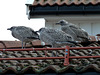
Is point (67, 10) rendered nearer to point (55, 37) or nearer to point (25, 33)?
point (25, 33)

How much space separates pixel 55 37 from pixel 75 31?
6.57ft

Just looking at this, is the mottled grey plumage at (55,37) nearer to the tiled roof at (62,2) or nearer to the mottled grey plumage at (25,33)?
the mottled grey plumage at (25,33)

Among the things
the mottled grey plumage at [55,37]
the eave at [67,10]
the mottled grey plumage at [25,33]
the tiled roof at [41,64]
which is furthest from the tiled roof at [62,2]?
the mottled grey plumage at [55,37]

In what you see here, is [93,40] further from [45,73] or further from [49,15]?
[45,73]

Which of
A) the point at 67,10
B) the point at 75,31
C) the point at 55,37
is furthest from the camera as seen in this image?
the point at 67,10

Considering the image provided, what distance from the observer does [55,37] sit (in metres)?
8.68

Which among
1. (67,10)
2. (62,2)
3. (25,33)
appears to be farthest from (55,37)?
(62,2)

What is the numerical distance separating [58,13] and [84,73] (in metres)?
5.08

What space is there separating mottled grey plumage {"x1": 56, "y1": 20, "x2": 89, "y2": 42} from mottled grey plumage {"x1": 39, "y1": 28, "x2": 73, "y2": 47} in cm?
169

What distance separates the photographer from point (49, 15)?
11.1 metres

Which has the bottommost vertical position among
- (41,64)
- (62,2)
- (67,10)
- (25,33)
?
(41,64)

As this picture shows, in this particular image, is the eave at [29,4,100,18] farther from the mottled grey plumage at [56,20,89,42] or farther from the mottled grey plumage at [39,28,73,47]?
the mottled grey plumage at [39,28,73,47]

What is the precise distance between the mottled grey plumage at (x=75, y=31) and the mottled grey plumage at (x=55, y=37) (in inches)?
66.3

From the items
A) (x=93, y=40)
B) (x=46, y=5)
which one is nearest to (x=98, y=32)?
(x=93, y=40)
